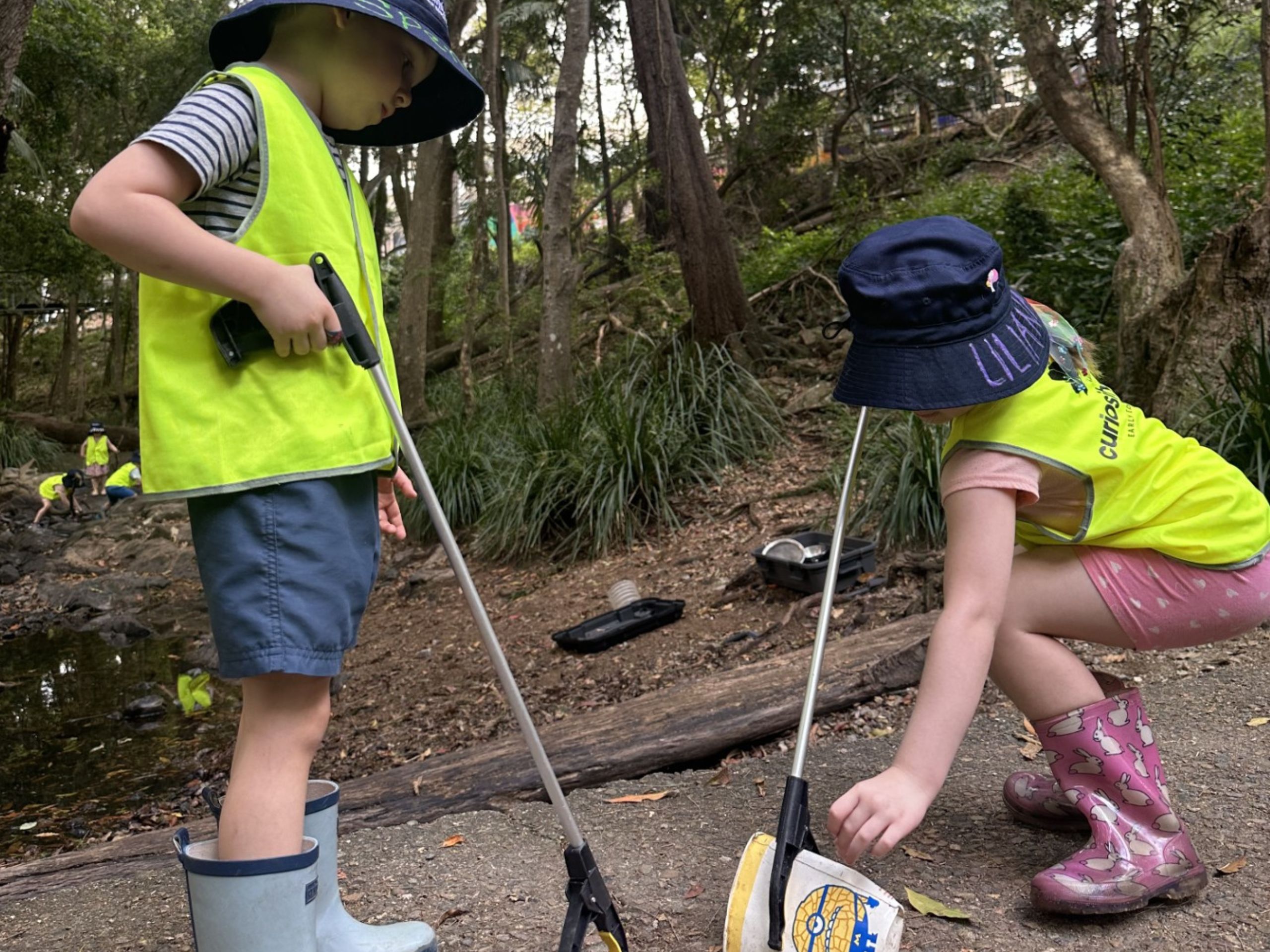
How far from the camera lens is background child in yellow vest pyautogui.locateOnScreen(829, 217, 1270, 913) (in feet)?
5.13

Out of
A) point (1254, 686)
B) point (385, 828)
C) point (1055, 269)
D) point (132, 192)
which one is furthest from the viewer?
point (1055, 269)

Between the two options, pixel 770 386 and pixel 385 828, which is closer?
pixel 385 828

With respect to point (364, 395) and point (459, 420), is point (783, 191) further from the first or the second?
point (364, 395)

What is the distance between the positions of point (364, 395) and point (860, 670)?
192 centimetres

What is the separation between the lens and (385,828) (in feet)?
8.04

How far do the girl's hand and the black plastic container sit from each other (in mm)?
2755

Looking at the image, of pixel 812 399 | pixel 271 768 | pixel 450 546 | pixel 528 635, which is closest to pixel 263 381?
pixel 450 546

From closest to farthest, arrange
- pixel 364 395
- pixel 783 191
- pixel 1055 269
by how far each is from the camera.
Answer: pixel 364 395 → pixel 1055 269 → pixel 783 191

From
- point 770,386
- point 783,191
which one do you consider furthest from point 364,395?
point 783,191

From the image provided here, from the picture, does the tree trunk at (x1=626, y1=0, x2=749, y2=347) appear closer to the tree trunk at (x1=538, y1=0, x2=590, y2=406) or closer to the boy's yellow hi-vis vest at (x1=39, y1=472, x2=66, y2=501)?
the tree trunk at (x1=538, y1=0, x2=590, y2=406)

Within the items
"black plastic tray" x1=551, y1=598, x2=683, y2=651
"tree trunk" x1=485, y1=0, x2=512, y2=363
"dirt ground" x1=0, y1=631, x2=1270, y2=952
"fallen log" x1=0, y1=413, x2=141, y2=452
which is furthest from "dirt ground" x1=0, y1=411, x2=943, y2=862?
"fallen log" x1=0, y1=413, x2=141, y2=452

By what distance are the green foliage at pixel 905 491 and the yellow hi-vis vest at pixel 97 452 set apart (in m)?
11.1

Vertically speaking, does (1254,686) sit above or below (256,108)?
below

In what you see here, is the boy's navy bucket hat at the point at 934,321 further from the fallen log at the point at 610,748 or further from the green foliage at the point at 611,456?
the green foliage at the point at 611,456
